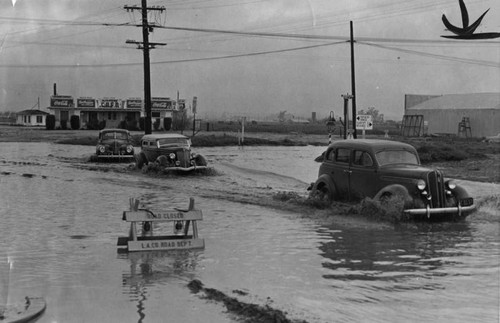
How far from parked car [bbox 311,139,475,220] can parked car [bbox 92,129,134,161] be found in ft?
60.4

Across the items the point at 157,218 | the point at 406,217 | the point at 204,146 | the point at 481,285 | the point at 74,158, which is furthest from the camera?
the point at 204,146

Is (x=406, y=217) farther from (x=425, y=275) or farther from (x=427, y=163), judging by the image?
(x=427, y=163)

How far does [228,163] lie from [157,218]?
23661mm

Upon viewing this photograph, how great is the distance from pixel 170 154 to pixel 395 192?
45.9 feet

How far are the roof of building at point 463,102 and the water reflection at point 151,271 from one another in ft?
191

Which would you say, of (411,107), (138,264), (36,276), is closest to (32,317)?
(36,276)

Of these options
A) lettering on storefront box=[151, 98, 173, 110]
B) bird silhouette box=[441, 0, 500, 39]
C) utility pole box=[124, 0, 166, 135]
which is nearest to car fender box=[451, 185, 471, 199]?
bird silhouette box=[441, 0, 500, 39]

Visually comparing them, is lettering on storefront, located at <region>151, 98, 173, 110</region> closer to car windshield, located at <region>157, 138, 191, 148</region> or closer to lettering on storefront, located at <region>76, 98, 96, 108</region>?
lettering on storefront, located at <region>76, 98, 96, 108</region>

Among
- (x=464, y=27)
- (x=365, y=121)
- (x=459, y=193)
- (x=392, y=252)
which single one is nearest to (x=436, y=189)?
(x=459, y=193)

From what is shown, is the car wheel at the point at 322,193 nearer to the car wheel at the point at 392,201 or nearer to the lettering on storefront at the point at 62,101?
the car wheel at the point at 392,201

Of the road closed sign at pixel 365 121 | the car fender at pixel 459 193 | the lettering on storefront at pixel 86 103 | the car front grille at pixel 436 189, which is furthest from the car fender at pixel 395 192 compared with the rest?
the lettering on storefront at pixel 86 103

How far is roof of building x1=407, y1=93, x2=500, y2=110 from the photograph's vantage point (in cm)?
6425

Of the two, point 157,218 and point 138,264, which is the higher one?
point 157,218

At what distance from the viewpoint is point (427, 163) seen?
108ft
